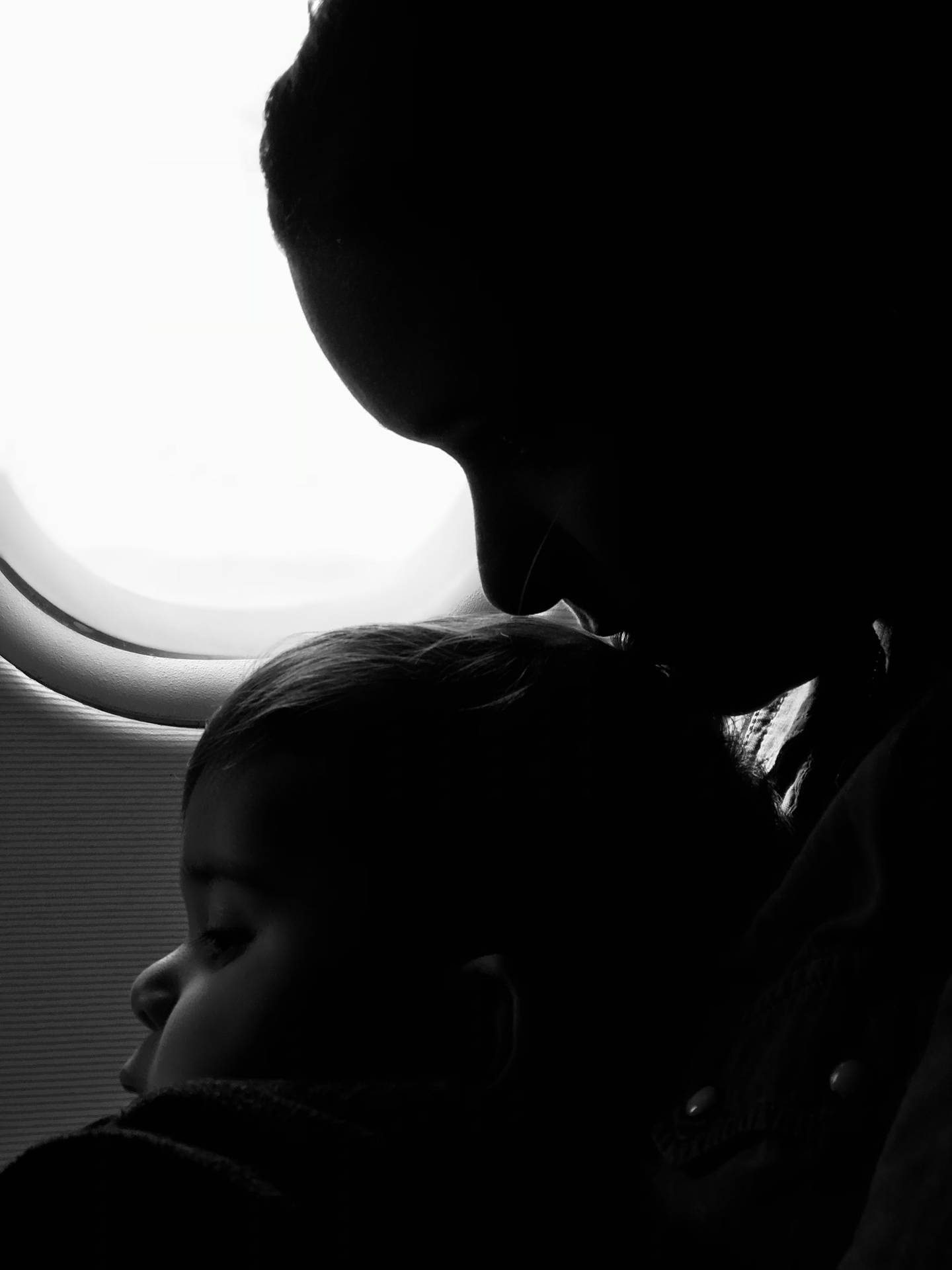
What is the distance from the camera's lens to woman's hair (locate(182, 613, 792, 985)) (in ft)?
2.26

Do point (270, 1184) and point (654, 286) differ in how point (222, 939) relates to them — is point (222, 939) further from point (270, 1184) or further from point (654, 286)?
point (654, 286)

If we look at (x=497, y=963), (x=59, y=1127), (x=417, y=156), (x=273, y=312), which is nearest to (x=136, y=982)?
(x=497, y=963)

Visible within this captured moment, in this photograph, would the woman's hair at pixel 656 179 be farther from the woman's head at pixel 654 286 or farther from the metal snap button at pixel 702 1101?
the metal snap button at pixel 702 1101

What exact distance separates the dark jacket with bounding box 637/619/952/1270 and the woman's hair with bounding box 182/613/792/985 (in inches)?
4.6

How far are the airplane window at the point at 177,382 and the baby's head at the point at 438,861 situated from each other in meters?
0.44

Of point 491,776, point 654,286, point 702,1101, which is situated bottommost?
point 702,1101

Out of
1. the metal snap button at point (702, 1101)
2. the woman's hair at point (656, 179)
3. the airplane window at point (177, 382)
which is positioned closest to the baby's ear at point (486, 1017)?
the metal snap button at point (702, 1101)

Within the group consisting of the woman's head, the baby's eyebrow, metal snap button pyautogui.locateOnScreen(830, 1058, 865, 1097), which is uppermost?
the woman's head

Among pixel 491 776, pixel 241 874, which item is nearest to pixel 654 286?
pixel 491 776

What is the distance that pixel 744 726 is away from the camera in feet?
3.01

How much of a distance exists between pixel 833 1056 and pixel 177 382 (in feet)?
2.85

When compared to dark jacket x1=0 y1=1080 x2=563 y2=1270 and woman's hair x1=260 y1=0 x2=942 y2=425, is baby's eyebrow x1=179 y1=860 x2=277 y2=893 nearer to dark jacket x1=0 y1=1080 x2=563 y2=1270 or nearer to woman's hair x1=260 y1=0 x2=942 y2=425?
dark jacket x1=0 y1=1080 x2=563 y2=1270

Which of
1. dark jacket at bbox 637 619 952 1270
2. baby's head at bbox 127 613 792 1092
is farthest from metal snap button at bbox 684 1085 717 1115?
baby's head at bbox 127 613 792 1092

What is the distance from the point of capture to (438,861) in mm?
698
